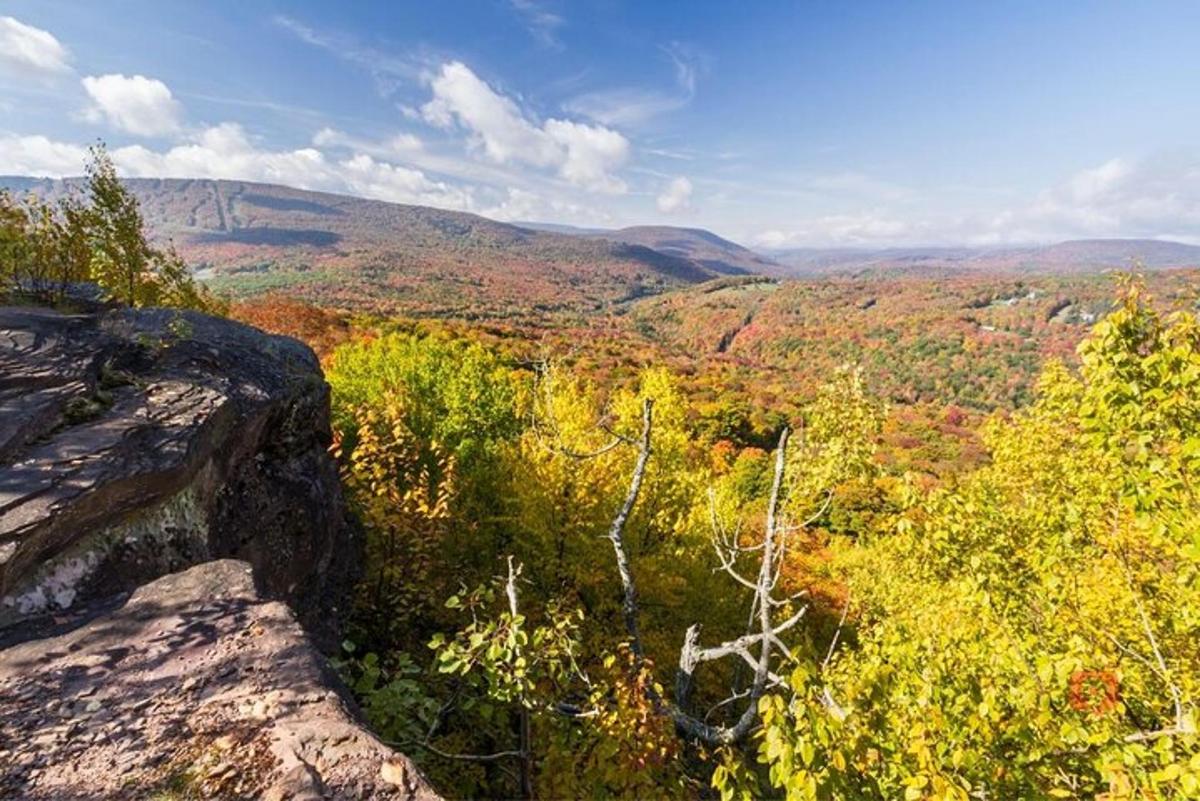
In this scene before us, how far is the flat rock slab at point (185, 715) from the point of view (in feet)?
15.0

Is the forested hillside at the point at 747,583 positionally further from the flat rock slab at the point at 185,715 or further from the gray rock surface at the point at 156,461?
the flat rock slab at the point at 185,715

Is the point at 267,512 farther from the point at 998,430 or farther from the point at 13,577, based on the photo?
the point at 998,430

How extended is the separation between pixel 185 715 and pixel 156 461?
4712 mm

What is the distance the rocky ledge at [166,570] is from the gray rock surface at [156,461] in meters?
0.03

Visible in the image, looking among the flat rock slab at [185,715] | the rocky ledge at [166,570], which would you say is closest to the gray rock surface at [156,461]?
the rocky ledge at [166,570]

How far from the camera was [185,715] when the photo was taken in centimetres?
526

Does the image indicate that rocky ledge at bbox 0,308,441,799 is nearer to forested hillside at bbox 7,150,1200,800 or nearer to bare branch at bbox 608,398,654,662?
forested hillside at bbox 7,150,1200,800

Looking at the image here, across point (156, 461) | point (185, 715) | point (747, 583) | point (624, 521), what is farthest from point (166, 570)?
point (747, 583)

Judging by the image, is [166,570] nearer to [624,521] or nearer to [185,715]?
[185,715]

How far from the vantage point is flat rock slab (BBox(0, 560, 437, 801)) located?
4.59 m

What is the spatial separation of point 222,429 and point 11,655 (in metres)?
4.79

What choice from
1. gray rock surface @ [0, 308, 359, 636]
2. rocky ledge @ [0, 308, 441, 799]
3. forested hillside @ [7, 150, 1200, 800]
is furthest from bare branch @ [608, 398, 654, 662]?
gray rock surface @ [0, 308, 359, 636]

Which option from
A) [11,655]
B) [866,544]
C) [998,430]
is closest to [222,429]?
[11,655]

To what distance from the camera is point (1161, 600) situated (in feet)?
34.1
